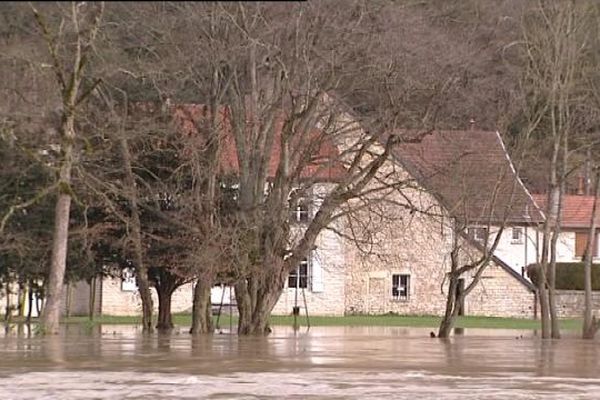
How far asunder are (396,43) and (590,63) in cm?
1110

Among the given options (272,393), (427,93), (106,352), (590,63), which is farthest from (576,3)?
(272,393)

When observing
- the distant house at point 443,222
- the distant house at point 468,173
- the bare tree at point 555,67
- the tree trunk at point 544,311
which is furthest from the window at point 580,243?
the bare tree at point 555,67

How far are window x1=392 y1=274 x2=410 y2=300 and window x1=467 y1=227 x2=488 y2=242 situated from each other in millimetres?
18225

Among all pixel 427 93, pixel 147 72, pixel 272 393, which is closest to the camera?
pixel 272 393

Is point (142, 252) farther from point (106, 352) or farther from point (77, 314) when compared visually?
point (77, 314)

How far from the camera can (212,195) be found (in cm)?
3644

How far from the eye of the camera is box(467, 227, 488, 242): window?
4193cm

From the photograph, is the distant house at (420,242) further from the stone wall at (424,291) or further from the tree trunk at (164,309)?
the tree trunk at (164,309)

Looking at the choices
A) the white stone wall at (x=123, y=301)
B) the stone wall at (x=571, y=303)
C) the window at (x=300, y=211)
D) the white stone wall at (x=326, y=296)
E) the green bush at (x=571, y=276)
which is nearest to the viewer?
the window at (x=300, y=211)

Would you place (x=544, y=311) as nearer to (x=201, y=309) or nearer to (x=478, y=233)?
(x=478, y=233)

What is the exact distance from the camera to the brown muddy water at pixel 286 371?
16.9 meters

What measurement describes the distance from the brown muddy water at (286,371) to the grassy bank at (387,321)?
925 inches

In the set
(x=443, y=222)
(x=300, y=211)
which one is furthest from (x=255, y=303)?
(x=443, y=222)

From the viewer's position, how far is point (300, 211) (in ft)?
129
